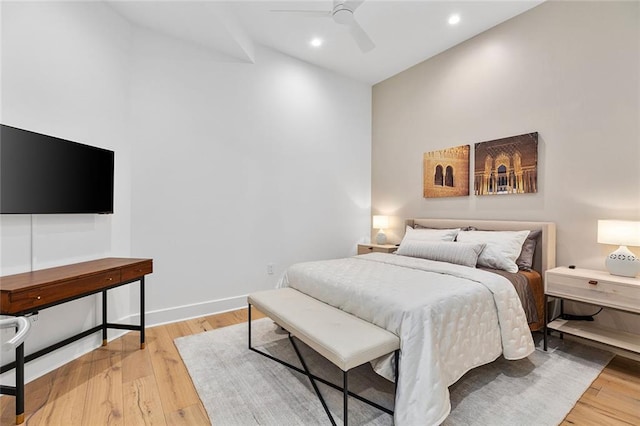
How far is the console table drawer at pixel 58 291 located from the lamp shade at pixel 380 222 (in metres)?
3.29

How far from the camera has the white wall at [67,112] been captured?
199 cm

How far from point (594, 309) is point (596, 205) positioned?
92 cm

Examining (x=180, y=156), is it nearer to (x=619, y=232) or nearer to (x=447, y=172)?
(x=447, y=172)

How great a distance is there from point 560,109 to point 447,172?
4.13ft

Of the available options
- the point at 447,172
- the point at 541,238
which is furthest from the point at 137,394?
the point at 447,172

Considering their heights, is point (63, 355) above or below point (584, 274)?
below

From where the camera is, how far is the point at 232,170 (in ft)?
11.6

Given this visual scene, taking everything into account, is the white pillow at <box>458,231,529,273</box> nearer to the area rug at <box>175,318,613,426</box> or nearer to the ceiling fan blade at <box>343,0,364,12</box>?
the area rug at <box>175,318,613,426</box>

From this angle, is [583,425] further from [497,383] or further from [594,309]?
[594,309]

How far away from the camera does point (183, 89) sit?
3203 millimetres

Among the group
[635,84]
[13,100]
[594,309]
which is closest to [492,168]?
[635,84]

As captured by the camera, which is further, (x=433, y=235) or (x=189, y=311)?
(x=433, y=235)

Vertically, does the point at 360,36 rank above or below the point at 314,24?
below

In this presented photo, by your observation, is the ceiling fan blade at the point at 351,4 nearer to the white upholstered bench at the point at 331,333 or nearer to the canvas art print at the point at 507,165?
the canvas art print at the point at 507,165
